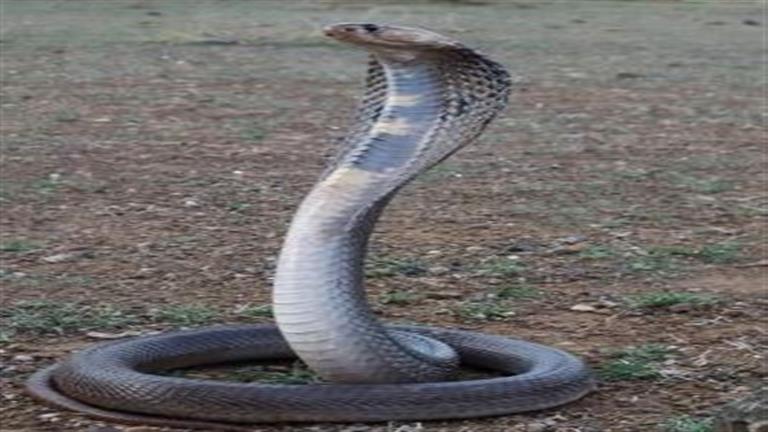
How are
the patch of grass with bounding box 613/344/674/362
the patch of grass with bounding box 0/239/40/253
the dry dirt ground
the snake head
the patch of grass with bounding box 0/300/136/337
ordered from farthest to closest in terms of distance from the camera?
the patch of grass with bounding box 0/239/40/253 < the patch of grass with bounding box 0/300/136/337 < the dry dirt ground < the patch of grass with bounding box 613/344/674/362 < the snake head

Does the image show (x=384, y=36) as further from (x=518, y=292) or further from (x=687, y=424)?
(x=518, y=292)

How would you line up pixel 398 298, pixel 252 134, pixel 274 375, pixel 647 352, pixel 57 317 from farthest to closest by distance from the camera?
pixel 252 134
pixel 398 298
pixel 57 317
pixel 647 352
pixel 274 375

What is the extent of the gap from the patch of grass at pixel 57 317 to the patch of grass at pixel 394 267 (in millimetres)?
1031

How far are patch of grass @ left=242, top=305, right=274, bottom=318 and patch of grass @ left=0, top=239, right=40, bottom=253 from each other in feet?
3.95

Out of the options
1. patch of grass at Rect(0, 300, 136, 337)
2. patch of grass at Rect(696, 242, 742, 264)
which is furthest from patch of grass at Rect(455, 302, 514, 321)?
patch of grass at Rect(696, 242, 742, 264)

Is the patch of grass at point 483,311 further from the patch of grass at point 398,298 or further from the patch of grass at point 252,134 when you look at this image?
the patch of grass at point 252,134

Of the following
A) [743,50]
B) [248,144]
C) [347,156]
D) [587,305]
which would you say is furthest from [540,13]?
[347,156]

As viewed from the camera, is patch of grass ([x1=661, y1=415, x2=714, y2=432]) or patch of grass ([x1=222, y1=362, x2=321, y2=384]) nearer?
patch of grass ([x1=661, y1=415, x2=714, y2=432])

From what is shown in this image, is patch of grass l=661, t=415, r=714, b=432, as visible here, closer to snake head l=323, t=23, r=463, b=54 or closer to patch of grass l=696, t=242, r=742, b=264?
snake head l=323, t=23, r=463, b=54

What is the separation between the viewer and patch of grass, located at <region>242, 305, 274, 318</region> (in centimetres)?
559

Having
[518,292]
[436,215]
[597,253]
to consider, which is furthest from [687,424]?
[436,215]

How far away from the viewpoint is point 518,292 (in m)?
5.90

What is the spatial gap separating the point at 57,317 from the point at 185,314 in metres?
0.38

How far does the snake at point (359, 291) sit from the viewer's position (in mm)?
4129
